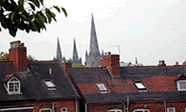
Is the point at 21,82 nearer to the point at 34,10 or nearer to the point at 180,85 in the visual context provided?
the point at 180,85

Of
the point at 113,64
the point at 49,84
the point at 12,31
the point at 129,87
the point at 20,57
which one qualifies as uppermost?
the point at 20,57

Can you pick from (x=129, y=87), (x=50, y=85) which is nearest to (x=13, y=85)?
(x=50, y=85)

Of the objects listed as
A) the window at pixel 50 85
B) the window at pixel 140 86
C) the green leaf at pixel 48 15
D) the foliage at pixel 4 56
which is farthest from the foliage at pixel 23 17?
the foliage at pixel 4 56

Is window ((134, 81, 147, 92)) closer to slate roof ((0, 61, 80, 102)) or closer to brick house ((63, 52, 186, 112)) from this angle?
brick house ((63, 52, 186, 112))

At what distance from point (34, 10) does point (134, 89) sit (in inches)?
1185

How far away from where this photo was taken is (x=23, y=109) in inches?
1127

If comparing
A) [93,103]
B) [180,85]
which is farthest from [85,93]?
[180,85]

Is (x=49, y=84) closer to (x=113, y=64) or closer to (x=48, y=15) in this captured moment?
(x=113, y=64)

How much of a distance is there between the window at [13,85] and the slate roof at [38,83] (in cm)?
43

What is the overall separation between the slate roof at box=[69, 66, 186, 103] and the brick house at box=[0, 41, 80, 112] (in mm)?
2076

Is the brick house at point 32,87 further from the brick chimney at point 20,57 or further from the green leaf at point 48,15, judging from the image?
the green leaf at point 48,15

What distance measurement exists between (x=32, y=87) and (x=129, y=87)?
1112 cm

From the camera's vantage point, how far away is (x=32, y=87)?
102 feet

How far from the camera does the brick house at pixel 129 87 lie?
110ft
